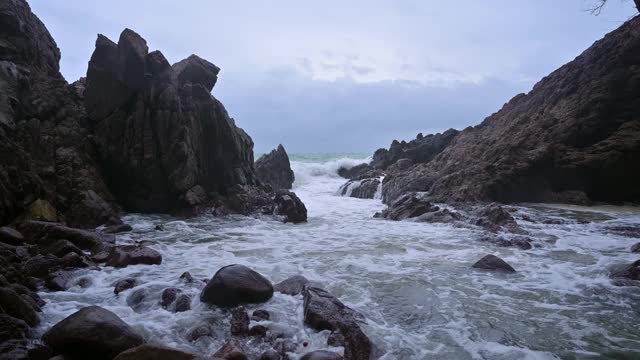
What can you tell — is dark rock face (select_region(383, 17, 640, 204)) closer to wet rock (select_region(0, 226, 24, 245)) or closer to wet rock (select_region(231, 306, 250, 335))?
wet rock (select_region(231, 306, 250, 335))

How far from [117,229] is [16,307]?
7.55m

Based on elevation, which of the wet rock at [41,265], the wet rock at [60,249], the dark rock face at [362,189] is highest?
the dark rock face at [362,189]

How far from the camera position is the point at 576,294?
7453 millimetres

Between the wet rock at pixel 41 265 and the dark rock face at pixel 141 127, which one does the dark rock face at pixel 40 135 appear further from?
the wet rock at pixel 41 265

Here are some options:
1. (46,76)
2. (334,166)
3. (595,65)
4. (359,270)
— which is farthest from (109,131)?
(334,166)

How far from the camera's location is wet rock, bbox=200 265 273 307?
636 cm

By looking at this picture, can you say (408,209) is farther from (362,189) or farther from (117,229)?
(362,189)

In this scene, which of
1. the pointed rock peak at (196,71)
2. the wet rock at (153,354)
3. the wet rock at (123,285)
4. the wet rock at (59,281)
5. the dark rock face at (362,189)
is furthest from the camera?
the dark rock face at (362,189)

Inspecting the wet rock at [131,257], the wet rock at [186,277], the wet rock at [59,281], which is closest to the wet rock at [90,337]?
the wet rock at [59,281]

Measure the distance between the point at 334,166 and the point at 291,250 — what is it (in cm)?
3712

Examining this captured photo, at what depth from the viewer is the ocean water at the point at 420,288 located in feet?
18.0

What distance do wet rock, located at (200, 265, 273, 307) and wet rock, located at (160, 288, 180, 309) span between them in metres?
0.41

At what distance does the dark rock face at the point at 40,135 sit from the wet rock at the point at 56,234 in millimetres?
859

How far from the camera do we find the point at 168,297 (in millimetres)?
6488
